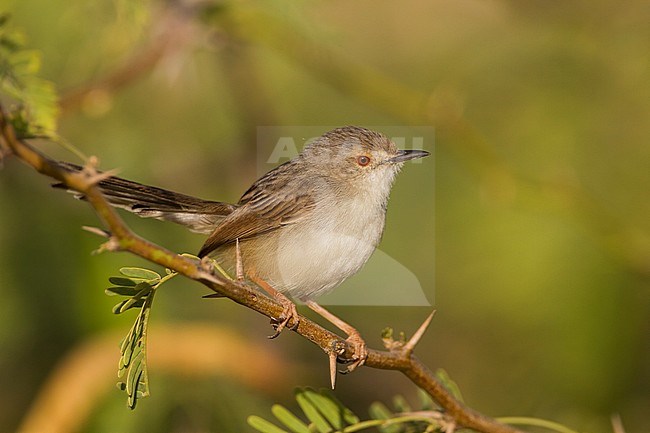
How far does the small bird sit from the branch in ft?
1.90

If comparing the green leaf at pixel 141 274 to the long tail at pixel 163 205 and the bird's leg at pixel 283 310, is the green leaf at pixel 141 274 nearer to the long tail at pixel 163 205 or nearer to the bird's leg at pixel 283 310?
the bird's leg at pixel 283 310

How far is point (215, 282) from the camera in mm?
1957

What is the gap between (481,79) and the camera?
20.4 feet

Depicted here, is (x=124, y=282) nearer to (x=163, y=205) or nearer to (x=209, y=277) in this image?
(x=209, y=277)

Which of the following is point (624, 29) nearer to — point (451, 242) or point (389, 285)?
point (451, 242)

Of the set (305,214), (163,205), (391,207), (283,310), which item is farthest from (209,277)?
(391,207)

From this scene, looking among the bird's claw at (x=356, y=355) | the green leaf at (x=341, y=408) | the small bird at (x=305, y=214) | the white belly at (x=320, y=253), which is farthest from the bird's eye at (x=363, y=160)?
the green leaf at (x=341, y=408)

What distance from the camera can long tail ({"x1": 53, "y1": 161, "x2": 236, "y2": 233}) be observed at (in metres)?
3.10

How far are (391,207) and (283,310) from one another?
3.21 metres

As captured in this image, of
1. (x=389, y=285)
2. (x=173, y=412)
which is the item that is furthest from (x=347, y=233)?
(x=173, y=412)

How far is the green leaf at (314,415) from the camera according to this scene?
2707 millimetres

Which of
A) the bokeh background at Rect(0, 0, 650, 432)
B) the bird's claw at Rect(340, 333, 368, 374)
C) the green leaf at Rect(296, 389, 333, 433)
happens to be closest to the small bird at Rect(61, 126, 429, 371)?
the bird's claw at Rect(340, 333, 368, 374)

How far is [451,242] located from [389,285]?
171cm

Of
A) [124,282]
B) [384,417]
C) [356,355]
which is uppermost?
[124,282]
